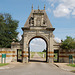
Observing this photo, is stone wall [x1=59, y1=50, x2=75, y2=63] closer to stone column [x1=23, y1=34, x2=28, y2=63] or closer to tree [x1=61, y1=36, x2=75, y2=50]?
tree [x1=61, y1=36, x2=75, y2=50]

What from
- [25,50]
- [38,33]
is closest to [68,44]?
[38,33]

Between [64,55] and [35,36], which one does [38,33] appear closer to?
[35,36]

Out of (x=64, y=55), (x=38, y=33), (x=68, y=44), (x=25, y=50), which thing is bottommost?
(x=64, y=55)

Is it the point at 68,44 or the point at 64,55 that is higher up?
the point at 68,44

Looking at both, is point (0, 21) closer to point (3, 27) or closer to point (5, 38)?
point (3, 27)

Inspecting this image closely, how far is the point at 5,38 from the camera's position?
32.0 m

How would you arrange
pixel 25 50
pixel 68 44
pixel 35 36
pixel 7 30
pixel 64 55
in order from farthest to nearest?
pixel 7 30, pixel 35 36, pixel 64 55, pixel 25 50, pixel 68 44

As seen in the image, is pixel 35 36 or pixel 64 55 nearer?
pixel 64 55

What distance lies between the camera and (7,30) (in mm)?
32812

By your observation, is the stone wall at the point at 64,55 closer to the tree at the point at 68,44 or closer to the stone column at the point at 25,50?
the tree at the point at 68,44

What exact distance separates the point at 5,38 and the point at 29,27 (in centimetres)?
673

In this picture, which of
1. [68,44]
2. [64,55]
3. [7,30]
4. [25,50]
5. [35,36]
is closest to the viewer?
[68,44]

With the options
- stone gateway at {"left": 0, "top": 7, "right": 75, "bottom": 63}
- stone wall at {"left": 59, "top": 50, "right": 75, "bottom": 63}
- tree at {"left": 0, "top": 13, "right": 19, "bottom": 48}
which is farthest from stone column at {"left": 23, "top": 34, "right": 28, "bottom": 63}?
stone wall at {"left": 59, "top": 50, "right": 75, "bottom": 63}

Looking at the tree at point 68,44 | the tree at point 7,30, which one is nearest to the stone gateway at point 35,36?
the tree at point 68,44
